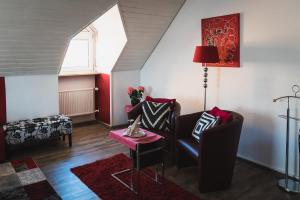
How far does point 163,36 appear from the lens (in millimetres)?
4738

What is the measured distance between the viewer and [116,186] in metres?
2.98

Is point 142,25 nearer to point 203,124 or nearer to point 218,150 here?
point 203,124

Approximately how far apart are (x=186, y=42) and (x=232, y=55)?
0.89 metres

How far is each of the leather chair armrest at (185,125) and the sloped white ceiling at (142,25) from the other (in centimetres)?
162

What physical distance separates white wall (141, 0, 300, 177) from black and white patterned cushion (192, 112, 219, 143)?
590mm

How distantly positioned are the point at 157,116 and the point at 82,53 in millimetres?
2092

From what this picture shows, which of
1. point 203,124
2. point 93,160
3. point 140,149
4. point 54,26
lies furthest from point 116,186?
point 54,26

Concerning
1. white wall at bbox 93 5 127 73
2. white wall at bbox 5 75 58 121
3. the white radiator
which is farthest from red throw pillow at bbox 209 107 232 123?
the white radiator

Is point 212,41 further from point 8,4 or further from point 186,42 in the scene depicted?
point 8,4

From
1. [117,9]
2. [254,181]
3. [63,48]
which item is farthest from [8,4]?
[254,181]

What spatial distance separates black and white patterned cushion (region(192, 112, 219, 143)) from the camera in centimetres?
317

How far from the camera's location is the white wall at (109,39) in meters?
4.43

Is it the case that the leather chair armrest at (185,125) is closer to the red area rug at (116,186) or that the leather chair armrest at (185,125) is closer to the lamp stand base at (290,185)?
the red area rug at (116,186)

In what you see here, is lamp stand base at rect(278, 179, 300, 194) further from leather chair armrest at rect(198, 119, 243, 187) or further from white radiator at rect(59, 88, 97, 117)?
white radiator at rect(59, 88, 97, 117)
